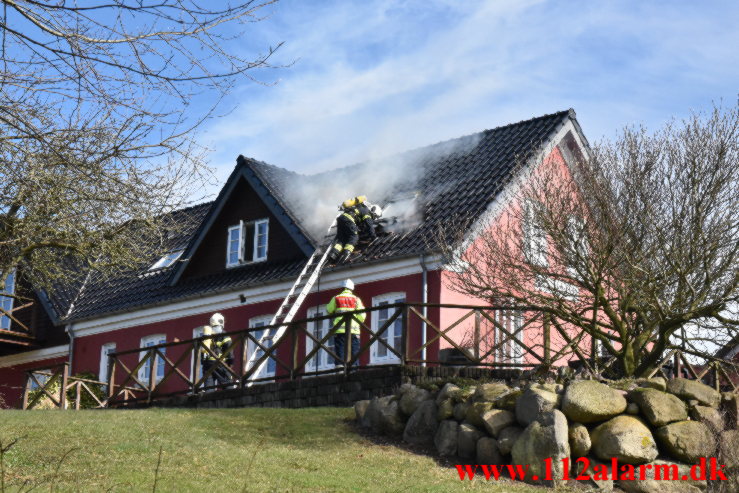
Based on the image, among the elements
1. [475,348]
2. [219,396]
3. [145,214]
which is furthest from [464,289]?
[145,214]

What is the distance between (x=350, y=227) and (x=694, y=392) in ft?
35.3

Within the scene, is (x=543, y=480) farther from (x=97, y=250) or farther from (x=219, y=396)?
(x=219, y=396)

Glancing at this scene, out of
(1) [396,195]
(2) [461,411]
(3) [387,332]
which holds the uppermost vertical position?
(1) [396,195]

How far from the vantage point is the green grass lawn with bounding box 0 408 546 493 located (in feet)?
41.5

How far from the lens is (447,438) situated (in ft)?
51.6

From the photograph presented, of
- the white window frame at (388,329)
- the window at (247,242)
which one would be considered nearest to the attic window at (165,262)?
the window at (247,242)

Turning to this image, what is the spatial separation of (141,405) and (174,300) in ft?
18.7

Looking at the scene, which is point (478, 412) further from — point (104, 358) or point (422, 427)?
point (104, 358)

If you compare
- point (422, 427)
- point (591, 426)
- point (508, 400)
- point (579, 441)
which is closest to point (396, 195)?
point (422, 427)

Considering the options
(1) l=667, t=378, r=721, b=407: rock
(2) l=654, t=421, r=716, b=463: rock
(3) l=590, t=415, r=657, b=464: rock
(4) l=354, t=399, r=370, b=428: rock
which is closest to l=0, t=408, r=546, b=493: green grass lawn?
(4) l=354, t=399, r=370, b=428: rock

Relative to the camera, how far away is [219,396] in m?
21.5

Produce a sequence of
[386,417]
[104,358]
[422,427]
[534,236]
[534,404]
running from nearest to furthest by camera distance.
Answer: [534,404] < [422,427] < [386,417] < [534,236] < [104,358]

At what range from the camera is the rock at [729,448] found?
587 inches

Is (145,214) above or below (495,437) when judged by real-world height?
above
